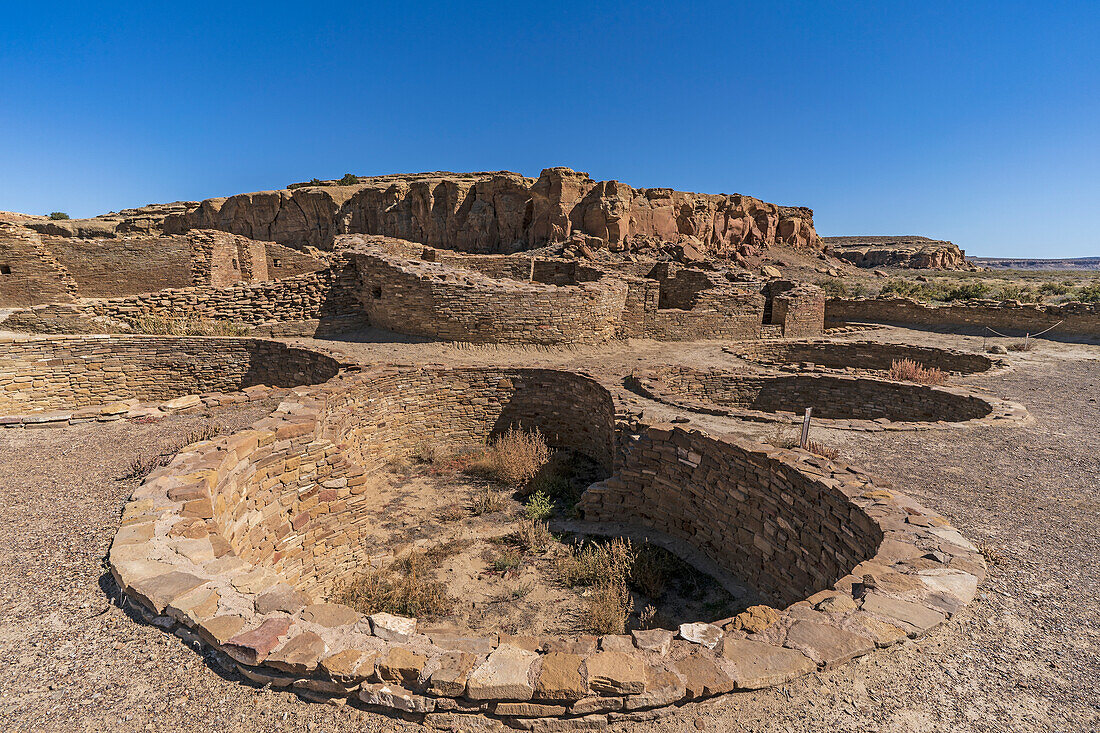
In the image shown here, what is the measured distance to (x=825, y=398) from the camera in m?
10.3

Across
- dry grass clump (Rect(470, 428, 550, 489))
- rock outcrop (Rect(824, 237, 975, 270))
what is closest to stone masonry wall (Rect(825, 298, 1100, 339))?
dry grass clump (Rect(470, 428, 550, 489))

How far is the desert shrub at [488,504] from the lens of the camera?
287 inches

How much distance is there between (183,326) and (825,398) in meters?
15.9

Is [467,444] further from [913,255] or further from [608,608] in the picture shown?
[913,255]

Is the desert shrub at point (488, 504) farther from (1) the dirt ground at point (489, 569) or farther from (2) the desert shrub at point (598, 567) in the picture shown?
(2) the desert shrub at point (598, 567)

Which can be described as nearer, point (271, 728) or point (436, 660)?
point (271, 728)

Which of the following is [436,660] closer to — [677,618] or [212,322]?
[677,618]

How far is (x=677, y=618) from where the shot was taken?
5035 millimetres

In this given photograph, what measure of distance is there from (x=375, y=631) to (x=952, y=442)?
728 cm

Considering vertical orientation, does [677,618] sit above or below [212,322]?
below

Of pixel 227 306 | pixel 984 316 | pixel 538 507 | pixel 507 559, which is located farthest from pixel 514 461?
pixel 984 316

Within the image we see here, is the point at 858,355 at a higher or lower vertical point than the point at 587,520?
higher

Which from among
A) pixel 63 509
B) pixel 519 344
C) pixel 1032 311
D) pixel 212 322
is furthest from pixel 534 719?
pixel 1032 311

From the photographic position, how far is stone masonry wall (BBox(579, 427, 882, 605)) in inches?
173
